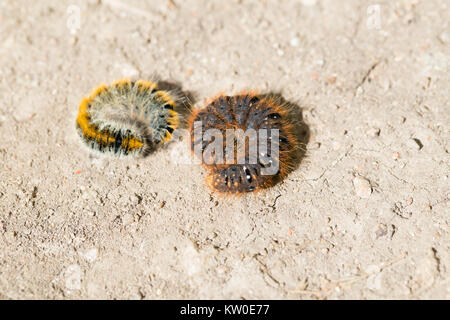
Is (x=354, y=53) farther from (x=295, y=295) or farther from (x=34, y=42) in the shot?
(x=34, y=42)

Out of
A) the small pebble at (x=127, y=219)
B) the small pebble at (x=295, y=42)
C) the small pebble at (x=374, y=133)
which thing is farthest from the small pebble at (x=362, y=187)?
the small pebble at (x=127, y=219)

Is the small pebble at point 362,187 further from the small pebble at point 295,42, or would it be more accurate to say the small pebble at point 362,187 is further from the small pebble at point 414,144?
the small pebble at point 295,42

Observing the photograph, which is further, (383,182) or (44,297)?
(383,182)

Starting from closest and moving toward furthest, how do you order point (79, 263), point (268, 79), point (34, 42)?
point (79, 263)
point (268, 79)
point (34, 42)

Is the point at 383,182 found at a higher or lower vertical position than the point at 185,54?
lower

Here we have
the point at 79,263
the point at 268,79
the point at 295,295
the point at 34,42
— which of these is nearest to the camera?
the point at 295,295
